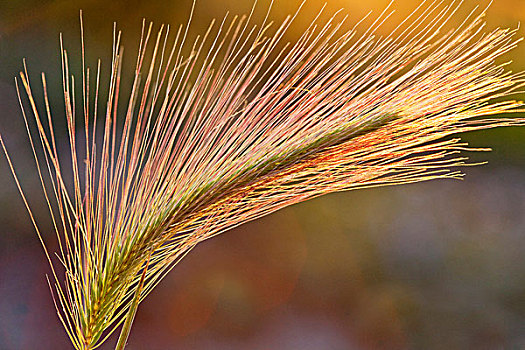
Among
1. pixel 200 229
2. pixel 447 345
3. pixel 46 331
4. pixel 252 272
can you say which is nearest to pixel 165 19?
pixel 252 272

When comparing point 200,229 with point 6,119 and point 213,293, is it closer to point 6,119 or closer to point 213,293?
point 213,293

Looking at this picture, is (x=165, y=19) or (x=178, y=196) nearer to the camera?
(x=178, y=196)

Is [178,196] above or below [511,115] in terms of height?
below

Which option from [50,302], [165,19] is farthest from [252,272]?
[165,19]

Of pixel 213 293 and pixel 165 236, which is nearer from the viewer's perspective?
pixel 165 236

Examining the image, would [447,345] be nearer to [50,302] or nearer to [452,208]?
[452,208]

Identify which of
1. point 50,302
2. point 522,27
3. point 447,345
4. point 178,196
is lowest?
point 447,345
